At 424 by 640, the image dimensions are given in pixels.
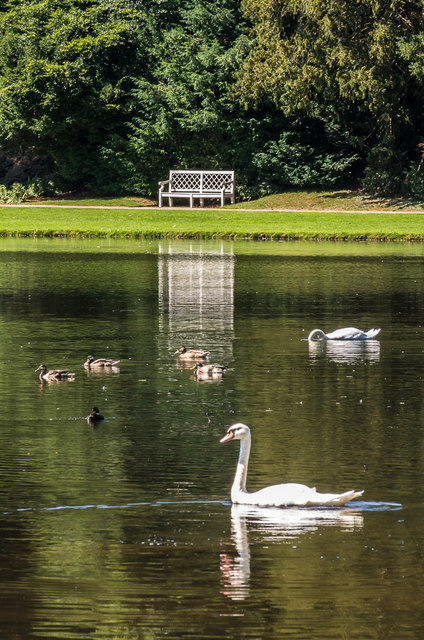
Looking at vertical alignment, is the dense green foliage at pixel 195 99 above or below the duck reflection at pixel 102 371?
above

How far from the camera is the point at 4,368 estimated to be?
780 inches

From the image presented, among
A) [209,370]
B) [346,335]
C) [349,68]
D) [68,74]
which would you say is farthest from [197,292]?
[68,74]

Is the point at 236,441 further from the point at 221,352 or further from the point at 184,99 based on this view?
the point at 184,99

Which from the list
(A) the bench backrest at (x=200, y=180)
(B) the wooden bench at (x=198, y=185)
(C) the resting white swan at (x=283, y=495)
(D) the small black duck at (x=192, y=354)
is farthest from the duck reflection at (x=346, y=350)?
(A) the bench backrest at (x=200, y=180)

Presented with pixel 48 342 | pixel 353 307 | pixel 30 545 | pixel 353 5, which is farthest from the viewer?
pixel 353 5

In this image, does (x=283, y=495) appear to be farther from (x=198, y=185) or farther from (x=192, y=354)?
(x=198, y=185)

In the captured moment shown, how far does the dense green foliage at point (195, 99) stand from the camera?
51.0 m

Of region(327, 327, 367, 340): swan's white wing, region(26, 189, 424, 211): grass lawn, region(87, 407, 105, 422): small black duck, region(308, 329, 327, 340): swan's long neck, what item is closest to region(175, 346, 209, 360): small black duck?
region(308, 329, 327, 340): swan's long neck

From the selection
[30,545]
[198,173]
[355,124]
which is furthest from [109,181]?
[30,545]

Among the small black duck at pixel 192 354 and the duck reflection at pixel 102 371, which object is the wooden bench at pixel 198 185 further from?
the duck reflection at pixel 102 371

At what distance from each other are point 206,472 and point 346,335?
9956 millimetres

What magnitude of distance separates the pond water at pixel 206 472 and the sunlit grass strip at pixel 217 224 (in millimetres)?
17928

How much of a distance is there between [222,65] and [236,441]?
41.3 m

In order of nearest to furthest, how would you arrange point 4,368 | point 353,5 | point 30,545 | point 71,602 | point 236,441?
point 71,602 < point 30,545 < point 236,441 < point 4,368 < point 353,5
